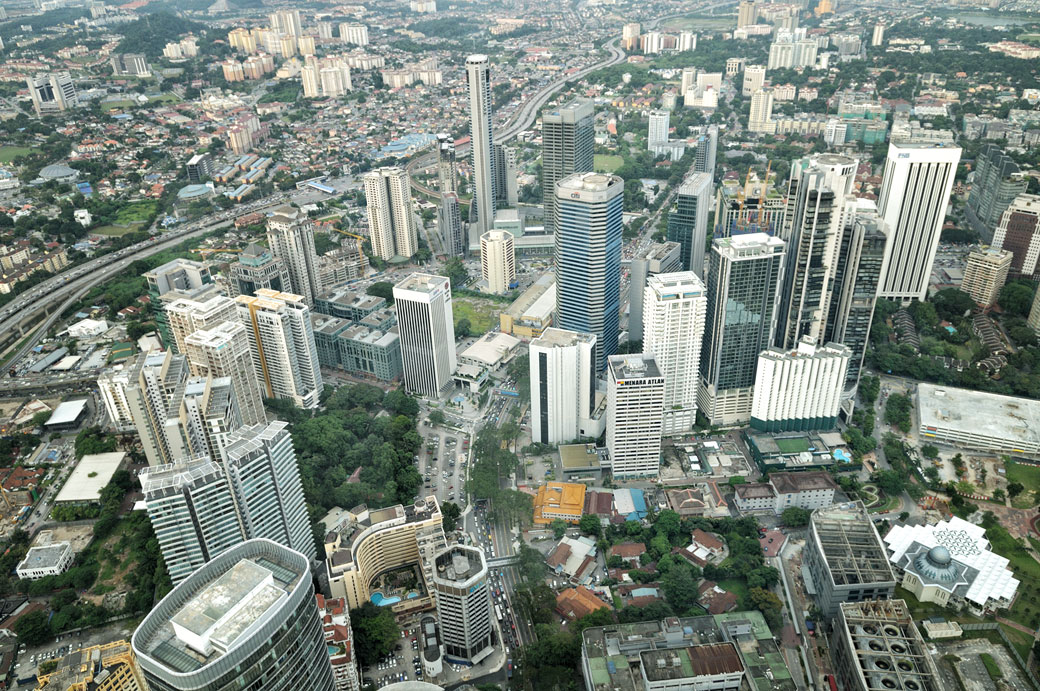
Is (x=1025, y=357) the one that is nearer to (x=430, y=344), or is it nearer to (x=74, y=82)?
(x=430, y=344)

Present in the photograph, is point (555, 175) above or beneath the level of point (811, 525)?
above

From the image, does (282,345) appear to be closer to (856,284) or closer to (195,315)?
(195,315)

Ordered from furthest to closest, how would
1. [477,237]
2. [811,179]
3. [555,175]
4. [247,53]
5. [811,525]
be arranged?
[247,53] < [477,237] < [555,175] < [811,179] < [811,525]

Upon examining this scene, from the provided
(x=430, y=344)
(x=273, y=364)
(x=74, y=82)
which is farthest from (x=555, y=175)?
(x=74, y=82)

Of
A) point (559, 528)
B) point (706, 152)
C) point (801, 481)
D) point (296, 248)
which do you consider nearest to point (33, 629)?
point (559, 528)

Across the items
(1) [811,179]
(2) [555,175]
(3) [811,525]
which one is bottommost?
(3) [811,525]

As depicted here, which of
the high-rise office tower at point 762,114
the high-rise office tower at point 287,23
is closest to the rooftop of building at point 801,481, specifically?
the high-rise office tower at point 762,114

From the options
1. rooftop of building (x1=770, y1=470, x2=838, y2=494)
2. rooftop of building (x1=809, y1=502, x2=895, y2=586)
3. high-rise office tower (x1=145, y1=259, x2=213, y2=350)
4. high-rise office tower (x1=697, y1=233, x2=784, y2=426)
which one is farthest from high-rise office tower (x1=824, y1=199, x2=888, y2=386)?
high-rise office tower (x1=145, y1=259, x2=213, y2=350)
